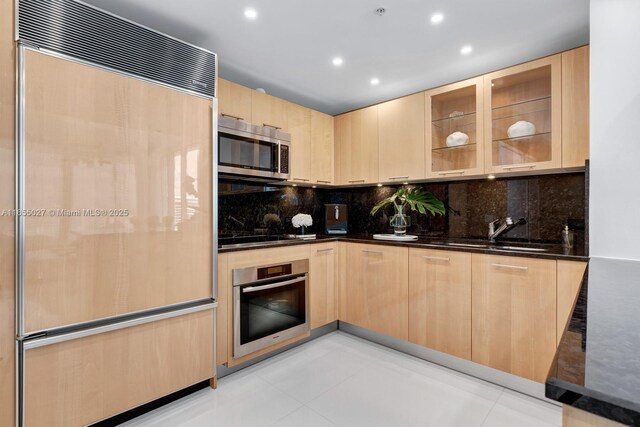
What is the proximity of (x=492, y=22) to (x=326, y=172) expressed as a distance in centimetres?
190

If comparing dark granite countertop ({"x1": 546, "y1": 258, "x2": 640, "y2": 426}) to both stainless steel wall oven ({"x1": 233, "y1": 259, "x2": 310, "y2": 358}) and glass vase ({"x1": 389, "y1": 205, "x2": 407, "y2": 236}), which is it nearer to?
stainless steel wall oven ({"x1": 233, "y1": 259, "x2": 310, "y2": 358})

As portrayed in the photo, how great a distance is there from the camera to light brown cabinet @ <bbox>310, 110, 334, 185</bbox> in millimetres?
3205

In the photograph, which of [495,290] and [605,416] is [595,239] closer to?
[495,290]

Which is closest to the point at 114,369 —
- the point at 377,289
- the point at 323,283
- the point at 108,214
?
the point at 108,214

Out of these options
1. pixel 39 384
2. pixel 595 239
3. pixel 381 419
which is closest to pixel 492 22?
pixel 595 239

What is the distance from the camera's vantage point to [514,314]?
6.70 feet

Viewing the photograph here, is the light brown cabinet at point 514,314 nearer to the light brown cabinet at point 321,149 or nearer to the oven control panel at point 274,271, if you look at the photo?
the oven control panel at point 274,271

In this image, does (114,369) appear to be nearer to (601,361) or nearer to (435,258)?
(601,361)

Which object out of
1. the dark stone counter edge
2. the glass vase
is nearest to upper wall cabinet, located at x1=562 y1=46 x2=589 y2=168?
the glass vase

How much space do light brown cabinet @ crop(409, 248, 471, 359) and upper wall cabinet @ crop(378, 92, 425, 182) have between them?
831 millimetres

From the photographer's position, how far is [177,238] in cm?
190

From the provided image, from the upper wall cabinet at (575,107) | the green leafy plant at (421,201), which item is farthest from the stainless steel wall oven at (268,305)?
the upper wall cabinet at (575,107)

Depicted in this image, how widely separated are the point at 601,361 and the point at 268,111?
2.70 m

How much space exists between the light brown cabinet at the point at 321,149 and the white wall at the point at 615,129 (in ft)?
7.09
